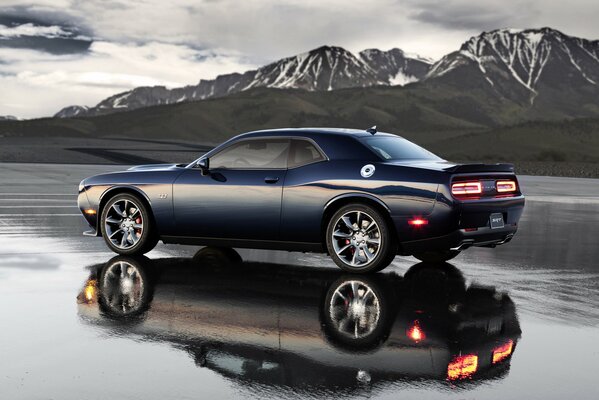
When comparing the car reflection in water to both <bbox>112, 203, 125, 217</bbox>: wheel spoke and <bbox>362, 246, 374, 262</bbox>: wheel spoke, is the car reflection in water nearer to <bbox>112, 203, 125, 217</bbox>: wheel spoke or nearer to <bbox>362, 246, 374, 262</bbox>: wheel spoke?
<bbox>362, 246, 374, 262</bbox>: wheel spoke

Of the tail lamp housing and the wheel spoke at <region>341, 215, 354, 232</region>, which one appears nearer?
the wheel spoke at <region>341, 215, 354, 232</region>

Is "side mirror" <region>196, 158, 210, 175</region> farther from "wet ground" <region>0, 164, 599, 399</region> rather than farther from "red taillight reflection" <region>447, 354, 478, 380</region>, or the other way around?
"red taillight reflection" <region>447, 354, 478, 380</region>

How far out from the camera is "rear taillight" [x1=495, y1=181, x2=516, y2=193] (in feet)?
31.6

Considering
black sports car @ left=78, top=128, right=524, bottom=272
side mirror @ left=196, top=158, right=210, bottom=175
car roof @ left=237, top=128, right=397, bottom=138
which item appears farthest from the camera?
side mirror @ left=196, top=158, right=210, bottom=175

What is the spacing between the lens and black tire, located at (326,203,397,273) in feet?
30.1

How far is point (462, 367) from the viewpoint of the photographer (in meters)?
5.59

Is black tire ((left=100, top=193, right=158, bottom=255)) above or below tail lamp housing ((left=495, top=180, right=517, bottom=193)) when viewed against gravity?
below

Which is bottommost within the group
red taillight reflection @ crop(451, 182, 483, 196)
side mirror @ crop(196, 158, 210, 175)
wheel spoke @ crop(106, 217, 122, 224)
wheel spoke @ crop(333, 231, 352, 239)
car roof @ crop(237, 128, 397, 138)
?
wheel spoke @ crop(106, 217, 122, 224)

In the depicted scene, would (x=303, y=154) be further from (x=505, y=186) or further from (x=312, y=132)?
(x=505, y=186)

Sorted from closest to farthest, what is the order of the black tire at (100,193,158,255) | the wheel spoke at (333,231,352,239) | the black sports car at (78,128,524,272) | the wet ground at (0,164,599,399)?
the wet ground at (0,164,599,399), the black sports car at (78,128,524,272), the wheel spoke at (333,231,352,239), the black tire at (100,193,158,255)

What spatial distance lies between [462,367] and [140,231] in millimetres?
5819

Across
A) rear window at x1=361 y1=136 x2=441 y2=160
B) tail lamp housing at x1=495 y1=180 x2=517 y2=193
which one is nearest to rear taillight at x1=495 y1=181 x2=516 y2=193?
tail lamp housing at x1=495 y1=180 x2=517 y2=193

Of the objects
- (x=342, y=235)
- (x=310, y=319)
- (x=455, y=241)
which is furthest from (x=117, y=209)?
(x=310, y=319)

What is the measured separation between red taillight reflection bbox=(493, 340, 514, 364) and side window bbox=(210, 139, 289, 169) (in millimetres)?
4333
